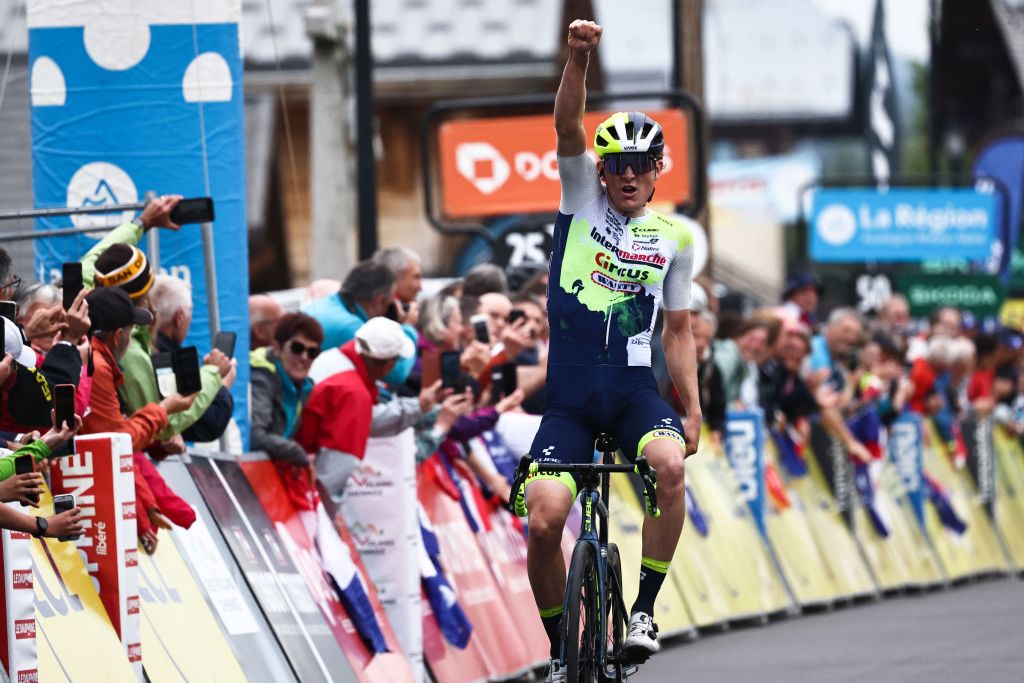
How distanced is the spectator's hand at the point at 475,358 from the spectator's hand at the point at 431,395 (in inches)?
10.6

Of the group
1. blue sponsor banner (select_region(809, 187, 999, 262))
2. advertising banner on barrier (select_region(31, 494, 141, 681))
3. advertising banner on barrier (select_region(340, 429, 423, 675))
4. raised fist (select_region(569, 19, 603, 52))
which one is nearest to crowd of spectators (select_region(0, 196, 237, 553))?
advertising banner on barrier (select_region(31, 494, 141, 681))

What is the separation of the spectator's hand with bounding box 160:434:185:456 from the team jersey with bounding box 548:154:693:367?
1.72 metres

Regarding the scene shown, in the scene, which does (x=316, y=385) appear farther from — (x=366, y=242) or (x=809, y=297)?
(x=809, y=297)

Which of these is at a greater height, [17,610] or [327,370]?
[17,610]

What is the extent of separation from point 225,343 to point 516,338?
2780 millimetres

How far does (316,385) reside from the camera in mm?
11055

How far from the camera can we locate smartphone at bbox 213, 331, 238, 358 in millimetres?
10203

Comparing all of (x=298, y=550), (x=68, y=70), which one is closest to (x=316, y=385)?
(x=298, y=550)

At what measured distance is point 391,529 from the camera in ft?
36.9

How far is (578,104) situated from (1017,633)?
669 centimetres

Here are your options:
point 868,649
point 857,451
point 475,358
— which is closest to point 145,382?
point 475,358

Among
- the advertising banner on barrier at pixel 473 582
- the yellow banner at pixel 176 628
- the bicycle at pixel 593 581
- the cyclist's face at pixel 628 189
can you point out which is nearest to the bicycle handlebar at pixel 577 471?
the bicycle at pixel 593 581

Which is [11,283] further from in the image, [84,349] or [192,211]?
[192,211]

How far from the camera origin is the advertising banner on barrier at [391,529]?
11.2 meters
